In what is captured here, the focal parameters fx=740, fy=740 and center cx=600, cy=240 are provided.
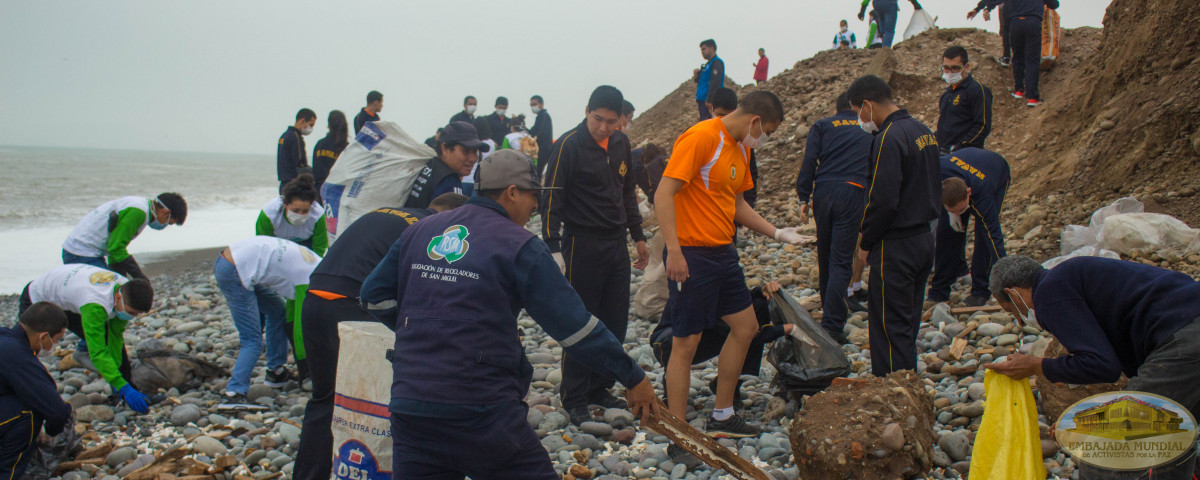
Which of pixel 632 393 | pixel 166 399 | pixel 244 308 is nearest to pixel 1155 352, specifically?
pixel 632 393

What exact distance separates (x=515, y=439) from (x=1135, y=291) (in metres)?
2.24

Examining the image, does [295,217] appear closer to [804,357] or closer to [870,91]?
[804,357]

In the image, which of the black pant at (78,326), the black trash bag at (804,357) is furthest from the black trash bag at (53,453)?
the black trash bag at (804,357)

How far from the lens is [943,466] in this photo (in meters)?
3.46

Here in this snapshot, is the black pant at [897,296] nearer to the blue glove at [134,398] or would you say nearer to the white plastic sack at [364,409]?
the white plastic sack at [364,409]

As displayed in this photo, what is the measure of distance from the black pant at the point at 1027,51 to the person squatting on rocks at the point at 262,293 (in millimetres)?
9286

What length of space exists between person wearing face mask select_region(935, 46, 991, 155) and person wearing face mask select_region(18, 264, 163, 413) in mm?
6645

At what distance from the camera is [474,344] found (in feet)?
7.53

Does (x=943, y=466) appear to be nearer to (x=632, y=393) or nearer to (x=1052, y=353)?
(x=1052, y=353)

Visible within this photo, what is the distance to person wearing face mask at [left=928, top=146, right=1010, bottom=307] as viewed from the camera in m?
5.52

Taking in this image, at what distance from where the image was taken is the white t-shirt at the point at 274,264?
5.14m

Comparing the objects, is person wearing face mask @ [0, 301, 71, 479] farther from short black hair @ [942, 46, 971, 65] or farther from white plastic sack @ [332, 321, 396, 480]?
short black hair @ [942, 46, 971, 65]

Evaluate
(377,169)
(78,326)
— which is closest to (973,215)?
(377,169)

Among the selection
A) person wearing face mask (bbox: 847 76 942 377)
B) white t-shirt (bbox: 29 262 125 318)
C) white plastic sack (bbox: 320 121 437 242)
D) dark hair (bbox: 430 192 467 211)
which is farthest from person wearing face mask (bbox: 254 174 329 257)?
person wearing face mask (bbox: 847 76 942 377)
